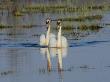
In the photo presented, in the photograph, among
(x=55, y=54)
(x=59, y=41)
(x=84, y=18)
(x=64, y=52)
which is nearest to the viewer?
(x=55, y=54)

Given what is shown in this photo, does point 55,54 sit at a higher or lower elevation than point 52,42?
lower

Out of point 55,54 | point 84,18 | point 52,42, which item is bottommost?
point 55,54

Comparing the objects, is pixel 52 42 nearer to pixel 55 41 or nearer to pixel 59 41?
pixel 55 41

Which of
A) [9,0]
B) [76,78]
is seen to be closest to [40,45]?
[76,78]

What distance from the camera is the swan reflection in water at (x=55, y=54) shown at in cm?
1744

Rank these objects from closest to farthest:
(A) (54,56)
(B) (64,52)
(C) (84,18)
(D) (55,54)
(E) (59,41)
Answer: (A) (54,56)
(D) (55,54)
(B) (64,52)
(E) (59,41)
(C) (84,18)

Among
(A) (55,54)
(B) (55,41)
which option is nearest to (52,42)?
(B) (55,41)

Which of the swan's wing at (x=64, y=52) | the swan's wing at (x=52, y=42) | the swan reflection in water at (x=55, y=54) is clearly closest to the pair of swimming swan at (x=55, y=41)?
the swan's wing at (x=52, y=42)

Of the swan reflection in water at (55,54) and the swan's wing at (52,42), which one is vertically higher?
the swan's wing at (52,42)

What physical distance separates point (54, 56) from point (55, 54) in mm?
799

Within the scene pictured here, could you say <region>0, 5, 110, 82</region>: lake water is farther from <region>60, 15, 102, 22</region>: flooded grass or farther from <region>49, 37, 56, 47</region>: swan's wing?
<region>60, 15, 102, 22</region>: flooded grass

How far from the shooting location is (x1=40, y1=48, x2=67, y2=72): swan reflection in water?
57.2 ft

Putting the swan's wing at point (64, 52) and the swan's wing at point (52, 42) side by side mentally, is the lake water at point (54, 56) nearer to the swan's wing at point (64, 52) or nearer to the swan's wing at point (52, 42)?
the swan's wing at point (64, 52)

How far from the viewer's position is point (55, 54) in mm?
21000
